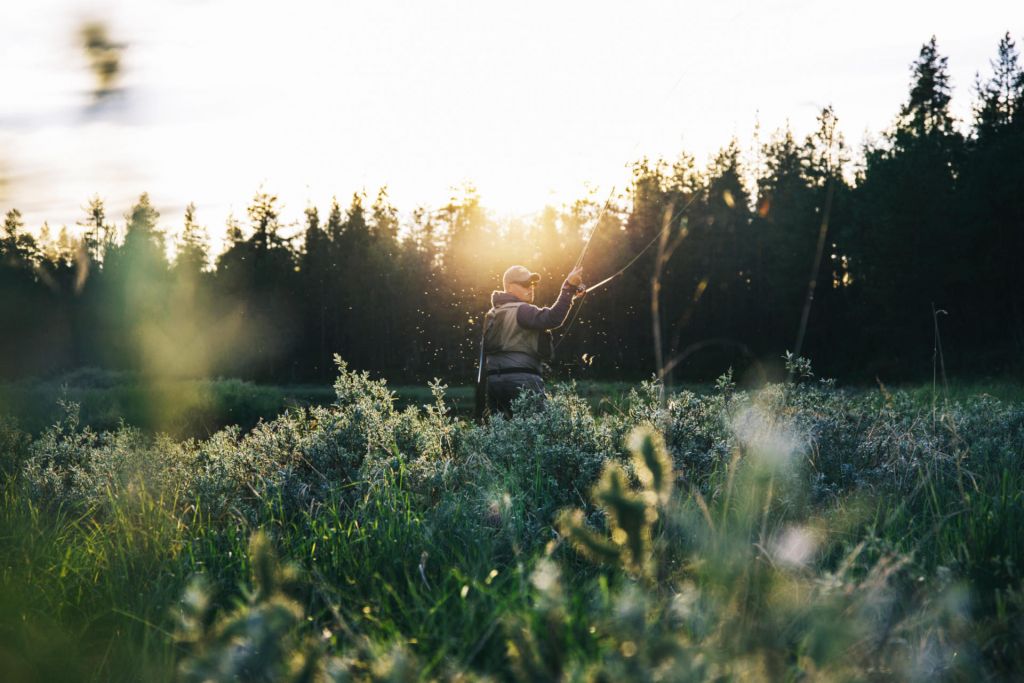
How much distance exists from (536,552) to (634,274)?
48.8 m

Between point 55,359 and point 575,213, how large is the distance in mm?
45927

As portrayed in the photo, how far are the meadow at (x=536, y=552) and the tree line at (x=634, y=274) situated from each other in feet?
107

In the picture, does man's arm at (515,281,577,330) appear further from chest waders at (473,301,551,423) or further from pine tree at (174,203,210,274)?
pine tree at (174,203,210,274)

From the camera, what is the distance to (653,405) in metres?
6.35

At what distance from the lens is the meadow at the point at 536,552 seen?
1.75 m

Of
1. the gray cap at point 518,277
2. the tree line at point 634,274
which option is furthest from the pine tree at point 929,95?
the gray cap at point 518,277

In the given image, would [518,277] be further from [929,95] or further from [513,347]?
[929,95]

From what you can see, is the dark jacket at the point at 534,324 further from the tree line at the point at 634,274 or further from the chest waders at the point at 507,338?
the tree line at the point at 634,274

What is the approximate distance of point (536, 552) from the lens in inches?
129

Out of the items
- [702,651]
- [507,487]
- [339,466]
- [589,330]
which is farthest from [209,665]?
[589,330]

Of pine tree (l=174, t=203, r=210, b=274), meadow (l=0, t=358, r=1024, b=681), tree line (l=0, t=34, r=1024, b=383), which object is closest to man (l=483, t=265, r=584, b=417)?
meadow (l=0, t=358, r=1024, b=681)

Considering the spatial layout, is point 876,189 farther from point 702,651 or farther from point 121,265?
point 121,265

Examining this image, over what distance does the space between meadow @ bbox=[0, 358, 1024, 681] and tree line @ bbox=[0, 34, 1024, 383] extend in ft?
107

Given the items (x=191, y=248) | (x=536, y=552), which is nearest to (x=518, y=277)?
(x=536, y=552)
